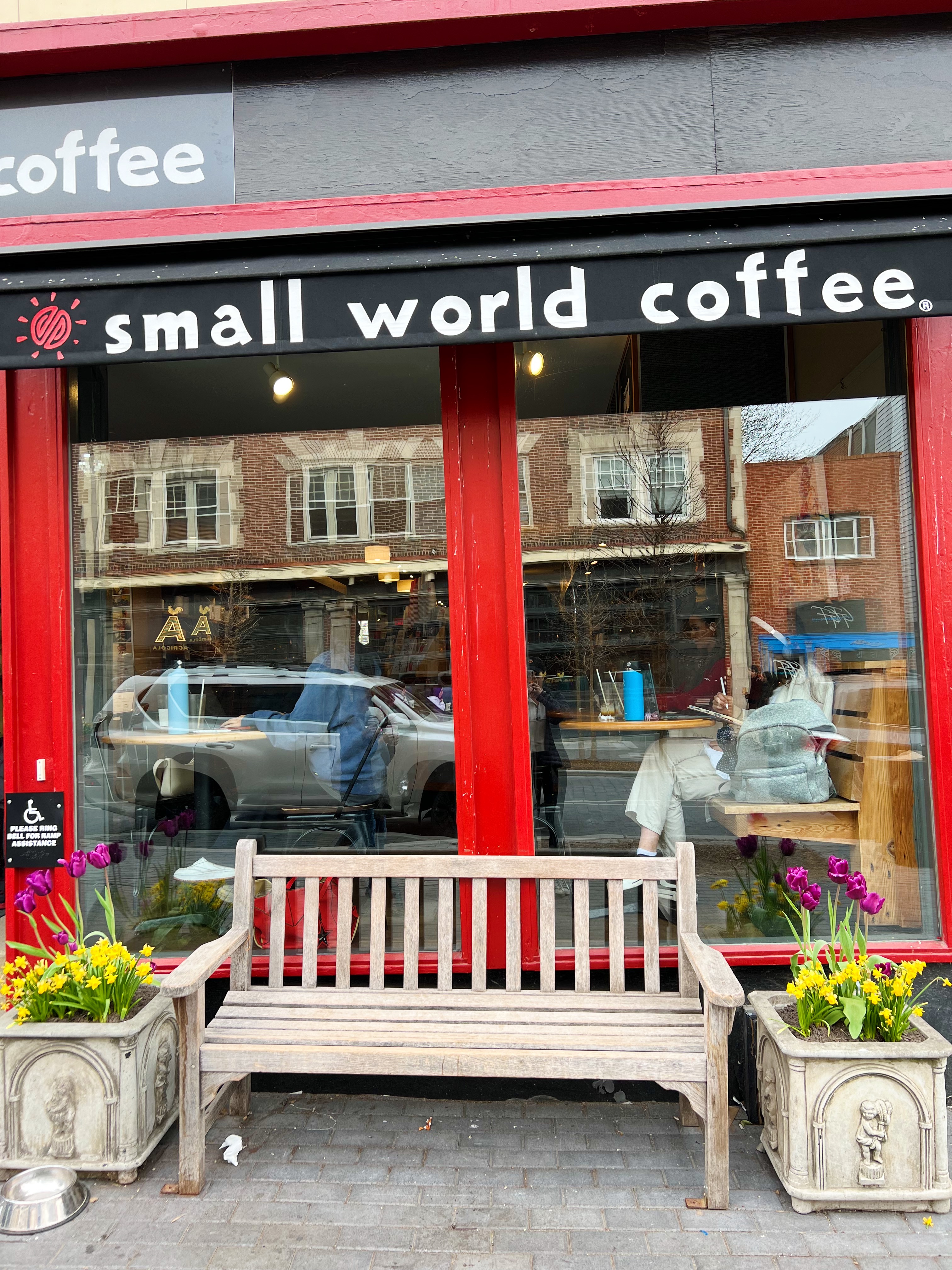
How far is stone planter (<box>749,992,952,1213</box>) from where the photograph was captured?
2623 mm

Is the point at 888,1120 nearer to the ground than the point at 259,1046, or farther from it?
nearer to the ground

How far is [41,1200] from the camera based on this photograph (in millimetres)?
2656

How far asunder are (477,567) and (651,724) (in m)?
1.26

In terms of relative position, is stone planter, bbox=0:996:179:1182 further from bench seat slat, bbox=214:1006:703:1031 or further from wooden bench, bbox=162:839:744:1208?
bench seat slat, bbox=214:1006:703:1031

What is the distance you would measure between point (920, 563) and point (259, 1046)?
3.21 metres

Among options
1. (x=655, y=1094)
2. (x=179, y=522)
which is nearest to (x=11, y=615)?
(x=179, y=522)

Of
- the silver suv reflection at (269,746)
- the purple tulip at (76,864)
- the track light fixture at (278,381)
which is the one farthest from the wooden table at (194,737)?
the track light fixture at (278,381)

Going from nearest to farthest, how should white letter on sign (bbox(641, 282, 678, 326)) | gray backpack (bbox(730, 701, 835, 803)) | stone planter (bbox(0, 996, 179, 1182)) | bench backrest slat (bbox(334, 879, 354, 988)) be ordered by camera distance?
stone planter (bbox(0, 996, 179, 1182))
white letter on sign (bbox(641, 282, 678, 326))
bench backrest slat (bbox(334, 879, 354, 988))
gray backpack (bbox(730, 701, 835, 803))

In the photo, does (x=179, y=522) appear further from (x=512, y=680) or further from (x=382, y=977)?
(x=382, y=977)

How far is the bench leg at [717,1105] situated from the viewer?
2619 mm

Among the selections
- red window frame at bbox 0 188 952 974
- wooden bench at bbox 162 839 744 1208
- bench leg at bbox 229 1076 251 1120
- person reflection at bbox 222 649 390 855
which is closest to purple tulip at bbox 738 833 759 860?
red window frame at bbox 0 188 952 974

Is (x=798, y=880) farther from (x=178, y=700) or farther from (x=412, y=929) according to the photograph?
(x=178, y=700)

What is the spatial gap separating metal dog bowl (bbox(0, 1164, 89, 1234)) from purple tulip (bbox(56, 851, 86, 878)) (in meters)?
0.96

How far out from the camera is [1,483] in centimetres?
370
